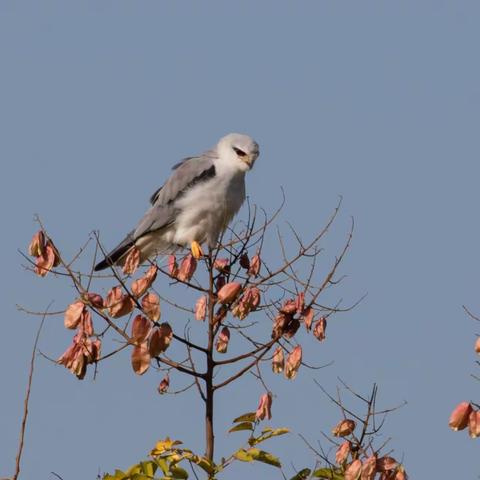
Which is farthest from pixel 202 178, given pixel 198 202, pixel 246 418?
pixel 246 418

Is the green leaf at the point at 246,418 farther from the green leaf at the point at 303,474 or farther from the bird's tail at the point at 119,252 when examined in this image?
the bird's tail at the point at 119,252

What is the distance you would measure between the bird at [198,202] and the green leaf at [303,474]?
4.00 metres

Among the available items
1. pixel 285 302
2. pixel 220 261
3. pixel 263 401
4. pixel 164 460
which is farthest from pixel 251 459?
pixel 220 261

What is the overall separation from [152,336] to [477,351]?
142 cm

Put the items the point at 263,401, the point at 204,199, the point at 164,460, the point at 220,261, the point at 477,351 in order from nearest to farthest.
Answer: the point at 164,460
the point at 477,351
the point at 263,401
the point at 220,261
the point at 204,199

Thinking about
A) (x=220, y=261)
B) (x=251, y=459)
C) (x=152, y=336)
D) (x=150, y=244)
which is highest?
(x=150, y=244)

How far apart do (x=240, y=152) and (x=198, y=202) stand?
53 cm

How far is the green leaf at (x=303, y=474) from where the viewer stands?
14.2 ft

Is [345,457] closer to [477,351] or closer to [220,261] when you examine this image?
[477,351]

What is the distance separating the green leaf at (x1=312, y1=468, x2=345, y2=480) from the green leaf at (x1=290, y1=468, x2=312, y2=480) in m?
0.02

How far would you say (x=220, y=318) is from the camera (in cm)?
504

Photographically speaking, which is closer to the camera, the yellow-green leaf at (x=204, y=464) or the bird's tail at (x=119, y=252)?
the yellow-green leaf at (x=204, y=464)

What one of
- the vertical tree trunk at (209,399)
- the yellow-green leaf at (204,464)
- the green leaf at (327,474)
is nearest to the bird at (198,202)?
the vertical tree trunk at (209,399)

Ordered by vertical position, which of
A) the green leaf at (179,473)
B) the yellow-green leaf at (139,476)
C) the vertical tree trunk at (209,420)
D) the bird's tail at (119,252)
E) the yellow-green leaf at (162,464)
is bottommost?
the yellow-green leaf at (139,476)
